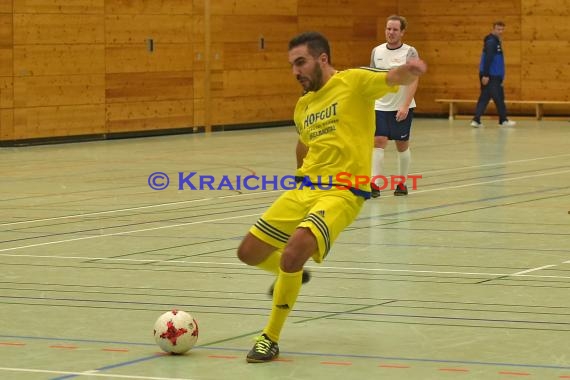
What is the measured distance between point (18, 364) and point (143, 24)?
789 inches

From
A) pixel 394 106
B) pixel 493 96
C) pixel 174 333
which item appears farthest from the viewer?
pixel 493 96

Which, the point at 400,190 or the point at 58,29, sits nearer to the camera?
the point at 400,190

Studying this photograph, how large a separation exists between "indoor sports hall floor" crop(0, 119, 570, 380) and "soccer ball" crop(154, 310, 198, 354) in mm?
72

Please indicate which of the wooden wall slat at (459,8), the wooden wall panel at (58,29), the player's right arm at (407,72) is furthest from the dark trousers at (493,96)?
the player's right arm at (407,72)

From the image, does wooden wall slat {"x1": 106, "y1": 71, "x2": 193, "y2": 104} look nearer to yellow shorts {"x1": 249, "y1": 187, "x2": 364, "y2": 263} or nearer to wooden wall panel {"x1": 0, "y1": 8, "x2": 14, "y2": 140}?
wooden wall panel {"x1": 0, "y1": 8, "x2": 14, "y2": 140}

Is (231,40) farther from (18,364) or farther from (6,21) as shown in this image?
(18,364)

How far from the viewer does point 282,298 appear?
7.31 meters

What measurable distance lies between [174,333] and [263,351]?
1.69 feet

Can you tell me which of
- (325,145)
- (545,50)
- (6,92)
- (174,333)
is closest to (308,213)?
(325,145)

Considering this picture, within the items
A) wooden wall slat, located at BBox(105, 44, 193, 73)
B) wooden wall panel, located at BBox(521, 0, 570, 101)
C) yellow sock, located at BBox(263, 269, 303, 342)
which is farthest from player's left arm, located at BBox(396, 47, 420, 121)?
wooden wall panel, located at BBox(521, 0, 570, 101)

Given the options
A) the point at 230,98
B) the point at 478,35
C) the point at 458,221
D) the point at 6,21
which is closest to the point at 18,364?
the point at 458,221

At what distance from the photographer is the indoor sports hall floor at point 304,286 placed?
7.21 meters

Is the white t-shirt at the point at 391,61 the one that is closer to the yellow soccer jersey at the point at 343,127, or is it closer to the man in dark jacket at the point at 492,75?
the yellow soccer jersey at the point at 343,127

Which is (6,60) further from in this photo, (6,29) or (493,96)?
(493,96)
